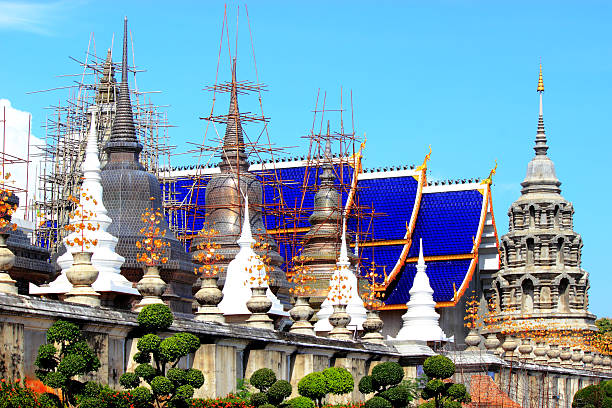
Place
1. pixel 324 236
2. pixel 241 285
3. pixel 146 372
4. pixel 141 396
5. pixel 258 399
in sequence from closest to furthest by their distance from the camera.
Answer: pixel 141 396 → pixel 146 372 → pixel 258 399 → pixel 241 285 → pixel 324 236

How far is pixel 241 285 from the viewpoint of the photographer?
41062 millimetres

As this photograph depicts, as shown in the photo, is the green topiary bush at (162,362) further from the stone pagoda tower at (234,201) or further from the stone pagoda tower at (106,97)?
the stone pagoda tower at (106,97)

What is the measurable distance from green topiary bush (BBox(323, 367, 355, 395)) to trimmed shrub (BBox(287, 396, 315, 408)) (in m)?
1.02

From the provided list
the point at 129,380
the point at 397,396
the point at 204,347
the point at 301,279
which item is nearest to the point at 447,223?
the point at 301,279

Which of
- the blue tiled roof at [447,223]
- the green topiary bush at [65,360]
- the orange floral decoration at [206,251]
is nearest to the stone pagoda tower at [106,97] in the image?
the orange floral decoration at [206,251]

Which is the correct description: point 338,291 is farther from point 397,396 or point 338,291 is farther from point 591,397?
point 397,396

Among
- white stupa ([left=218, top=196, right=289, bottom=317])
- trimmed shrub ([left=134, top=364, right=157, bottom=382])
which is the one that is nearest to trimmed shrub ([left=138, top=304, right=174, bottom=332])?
trimmed shrub ([left=134, top=364, right=157, bottom=382])

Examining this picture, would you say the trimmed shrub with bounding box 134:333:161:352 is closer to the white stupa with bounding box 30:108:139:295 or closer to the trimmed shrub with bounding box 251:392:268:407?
the trimmed shrub with bounding box 251:392:268:407

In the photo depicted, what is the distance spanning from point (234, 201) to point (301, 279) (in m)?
6.52

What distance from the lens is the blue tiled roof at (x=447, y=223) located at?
255 ft

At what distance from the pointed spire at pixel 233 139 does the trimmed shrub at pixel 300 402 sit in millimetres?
26615

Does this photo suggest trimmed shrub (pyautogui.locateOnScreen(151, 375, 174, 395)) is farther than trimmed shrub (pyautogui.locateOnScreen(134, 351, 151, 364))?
No

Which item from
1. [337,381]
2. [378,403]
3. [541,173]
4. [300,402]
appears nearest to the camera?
[300,402]

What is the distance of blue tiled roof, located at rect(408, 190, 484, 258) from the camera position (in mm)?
77625
